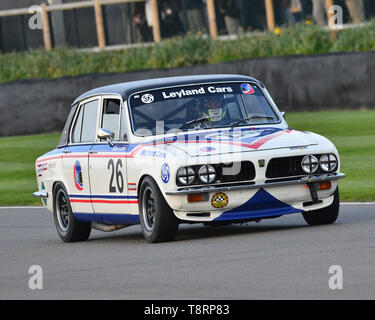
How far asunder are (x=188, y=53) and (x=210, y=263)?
73.4 feet

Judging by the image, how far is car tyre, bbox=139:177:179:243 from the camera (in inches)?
Result: 393

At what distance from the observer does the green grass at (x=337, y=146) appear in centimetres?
1582

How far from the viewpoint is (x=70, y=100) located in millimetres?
27281

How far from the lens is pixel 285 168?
10172 millimetres

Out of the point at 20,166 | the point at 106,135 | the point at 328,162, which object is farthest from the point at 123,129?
the point at 20,166

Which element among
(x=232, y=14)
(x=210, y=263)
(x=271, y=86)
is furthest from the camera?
(x=232, y=14)

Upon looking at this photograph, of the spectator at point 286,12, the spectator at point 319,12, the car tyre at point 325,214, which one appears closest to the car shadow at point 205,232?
the car tyre at point 325,214

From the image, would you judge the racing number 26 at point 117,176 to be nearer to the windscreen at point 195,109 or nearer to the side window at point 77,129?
the windscreen at point 195,109

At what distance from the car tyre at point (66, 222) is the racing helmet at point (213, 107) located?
1.92 m

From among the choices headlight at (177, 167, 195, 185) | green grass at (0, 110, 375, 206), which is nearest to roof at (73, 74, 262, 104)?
headlight at (177, 167, 195, 185)

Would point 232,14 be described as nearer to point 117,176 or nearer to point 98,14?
point 98,14

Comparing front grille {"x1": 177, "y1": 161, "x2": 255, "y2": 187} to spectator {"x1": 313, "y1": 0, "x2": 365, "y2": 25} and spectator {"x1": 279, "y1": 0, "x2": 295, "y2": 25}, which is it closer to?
spectator {"x1": 313, "y1": 0, "x2": 365, "y2": 25}
